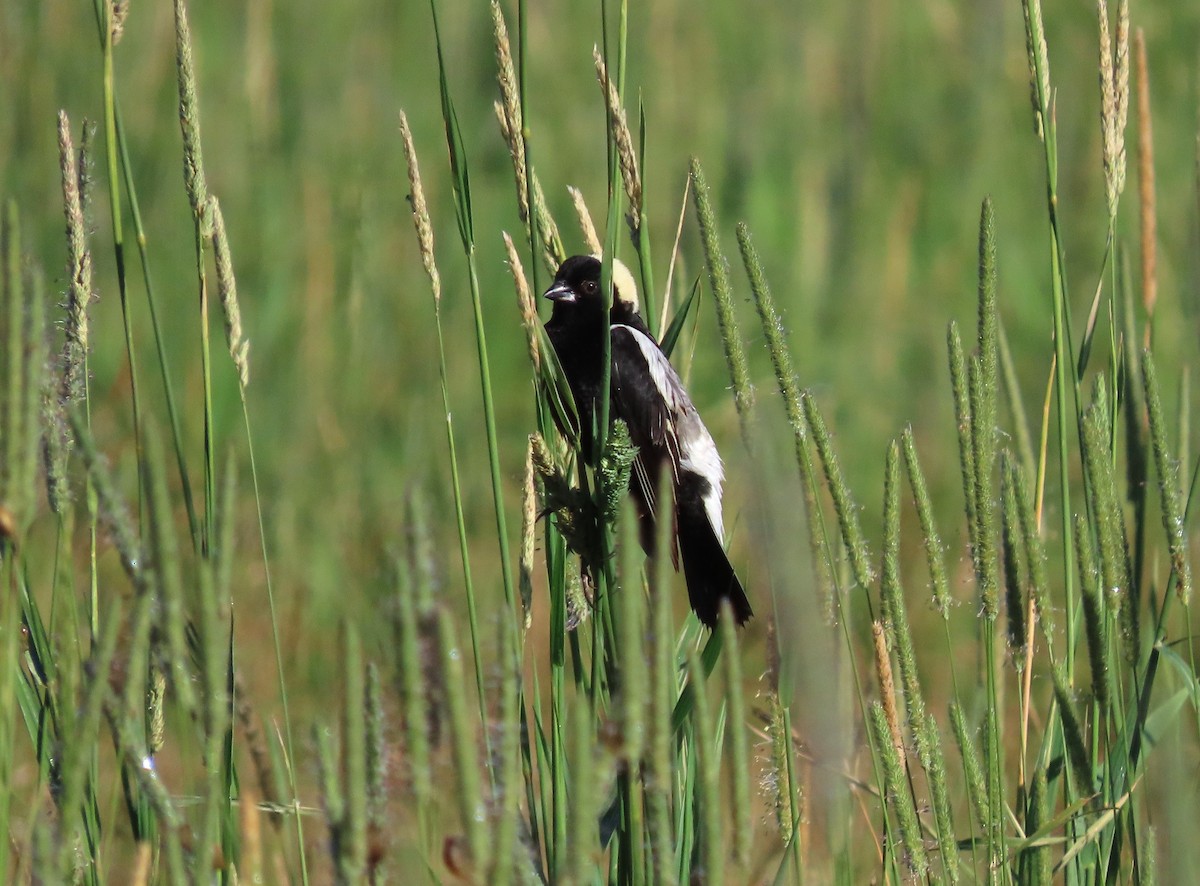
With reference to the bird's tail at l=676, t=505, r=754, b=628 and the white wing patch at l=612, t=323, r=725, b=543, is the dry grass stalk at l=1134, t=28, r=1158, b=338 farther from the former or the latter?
the white wing patch at l=612, t=323, r=725, b=543

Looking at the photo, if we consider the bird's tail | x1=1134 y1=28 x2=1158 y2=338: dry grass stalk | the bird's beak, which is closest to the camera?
x1=1134 y1=28 x2=1158 y2=338: dry grass stalk

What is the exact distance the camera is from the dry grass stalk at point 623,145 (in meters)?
1.41

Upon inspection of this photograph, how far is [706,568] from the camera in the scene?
2.47 m

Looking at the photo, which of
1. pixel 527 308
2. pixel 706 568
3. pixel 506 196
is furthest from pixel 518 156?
pixel 506 196

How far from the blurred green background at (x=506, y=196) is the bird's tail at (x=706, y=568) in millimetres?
1010

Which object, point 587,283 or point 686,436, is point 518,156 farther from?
point 587,283

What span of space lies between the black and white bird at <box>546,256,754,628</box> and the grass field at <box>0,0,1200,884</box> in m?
0.17

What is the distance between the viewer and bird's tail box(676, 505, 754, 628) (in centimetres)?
207

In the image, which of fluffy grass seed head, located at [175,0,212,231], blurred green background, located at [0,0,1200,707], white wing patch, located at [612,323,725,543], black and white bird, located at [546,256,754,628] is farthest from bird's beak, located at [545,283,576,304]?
fluffy grass seed head, located at [175,0,212,231]

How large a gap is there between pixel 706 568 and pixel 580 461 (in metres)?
0.88

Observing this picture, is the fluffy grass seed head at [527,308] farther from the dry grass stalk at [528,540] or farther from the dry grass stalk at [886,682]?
the dry grass stalk at [886,682]

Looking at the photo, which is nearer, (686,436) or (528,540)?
(528,540)

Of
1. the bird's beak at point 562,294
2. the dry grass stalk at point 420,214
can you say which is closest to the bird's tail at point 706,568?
the bird's beak at point 562,294

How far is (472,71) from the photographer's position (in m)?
5.18
